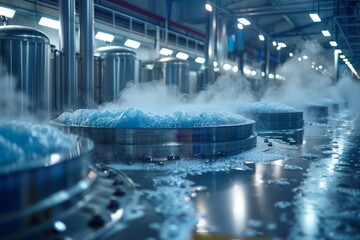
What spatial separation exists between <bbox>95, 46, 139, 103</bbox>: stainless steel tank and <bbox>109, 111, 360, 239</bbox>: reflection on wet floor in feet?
12.7

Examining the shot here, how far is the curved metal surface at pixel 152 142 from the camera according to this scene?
390 centimetres

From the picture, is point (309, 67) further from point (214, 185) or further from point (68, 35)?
point (214, 185)

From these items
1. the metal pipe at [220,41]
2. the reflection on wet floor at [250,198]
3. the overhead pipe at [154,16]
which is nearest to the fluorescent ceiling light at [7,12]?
the overhead pipe at [154,16]

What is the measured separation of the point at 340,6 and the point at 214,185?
8300 mm

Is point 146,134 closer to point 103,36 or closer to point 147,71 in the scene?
point 103,36

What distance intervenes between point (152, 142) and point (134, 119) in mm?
363

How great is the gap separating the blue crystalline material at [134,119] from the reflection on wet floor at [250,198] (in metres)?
0.57

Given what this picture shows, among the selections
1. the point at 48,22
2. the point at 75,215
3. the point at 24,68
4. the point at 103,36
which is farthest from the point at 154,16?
the point at 75,215

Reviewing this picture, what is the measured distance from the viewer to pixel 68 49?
18.6 feet

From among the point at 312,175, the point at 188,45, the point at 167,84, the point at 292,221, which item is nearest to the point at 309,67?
the point at 188,45

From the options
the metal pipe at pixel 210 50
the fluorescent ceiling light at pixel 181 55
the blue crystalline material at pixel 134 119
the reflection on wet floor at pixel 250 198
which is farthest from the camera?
the fluorescent ceiling light at pixel 181 55

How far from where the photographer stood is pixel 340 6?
9.34m

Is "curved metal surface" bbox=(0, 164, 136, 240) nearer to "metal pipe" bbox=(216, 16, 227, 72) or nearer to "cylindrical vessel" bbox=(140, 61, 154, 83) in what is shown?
"cylindrical vessel" bbox=(140, 61, 154, 83)

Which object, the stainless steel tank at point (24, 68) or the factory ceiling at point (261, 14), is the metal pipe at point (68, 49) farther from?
the factory ceiling at point (261, 14)
